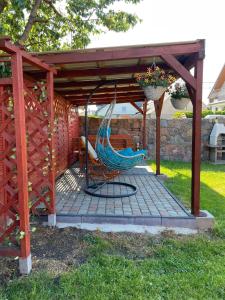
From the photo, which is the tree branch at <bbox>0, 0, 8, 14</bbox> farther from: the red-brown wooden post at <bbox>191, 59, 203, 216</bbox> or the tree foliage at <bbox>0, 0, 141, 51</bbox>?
the red-brown wooden post at <bbox>191, 59, 203, 216</bbox>

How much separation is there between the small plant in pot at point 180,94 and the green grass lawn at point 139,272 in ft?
6.93

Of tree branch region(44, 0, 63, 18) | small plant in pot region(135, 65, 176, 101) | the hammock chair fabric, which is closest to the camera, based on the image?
small plant in pot region(135, 65, 176, 101)

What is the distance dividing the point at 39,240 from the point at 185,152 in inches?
289

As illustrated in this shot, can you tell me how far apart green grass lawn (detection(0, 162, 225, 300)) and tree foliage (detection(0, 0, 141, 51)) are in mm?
5537

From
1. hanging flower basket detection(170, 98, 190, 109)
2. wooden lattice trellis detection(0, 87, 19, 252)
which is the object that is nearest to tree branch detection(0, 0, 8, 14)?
wooden lattice trellis detection(0, 87, 19, 252)

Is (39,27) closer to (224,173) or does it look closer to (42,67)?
(42,67)

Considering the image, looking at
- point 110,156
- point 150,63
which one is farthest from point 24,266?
point 150,63

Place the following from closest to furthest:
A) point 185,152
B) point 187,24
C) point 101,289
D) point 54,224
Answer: point 101,289
point 54,224
point 187,24
point 185,152

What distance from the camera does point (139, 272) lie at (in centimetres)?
256

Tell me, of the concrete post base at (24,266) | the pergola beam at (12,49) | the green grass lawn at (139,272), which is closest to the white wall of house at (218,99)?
the green grass lawn at (139,272)

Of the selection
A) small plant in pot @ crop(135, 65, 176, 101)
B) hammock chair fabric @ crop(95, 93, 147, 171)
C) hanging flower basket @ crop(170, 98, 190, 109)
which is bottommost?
hammock chair fabric @ crop(95, 93, 147, 171)

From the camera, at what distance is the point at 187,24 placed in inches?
316

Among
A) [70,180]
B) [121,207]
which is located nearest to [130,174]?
[70,180]

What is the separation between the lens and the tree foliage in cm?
668
